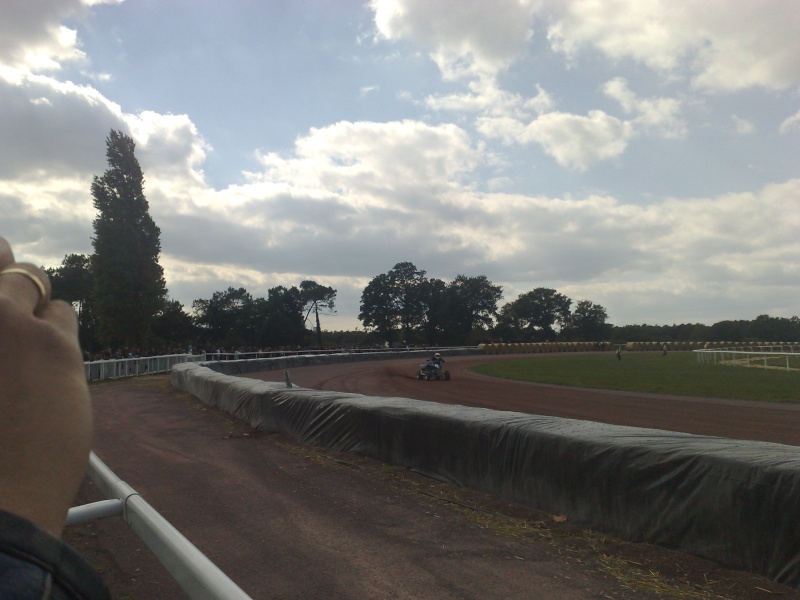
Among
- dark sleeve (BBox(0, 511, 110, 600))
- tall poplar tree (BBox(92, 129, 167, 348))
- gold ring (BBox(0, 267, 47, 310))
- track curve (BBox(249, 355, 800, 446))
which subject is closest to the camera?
dark sleeve (BBox(0, 511, 110, 600))

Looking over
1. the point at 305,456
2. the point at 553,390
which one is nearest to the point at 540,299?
the point at 553,390

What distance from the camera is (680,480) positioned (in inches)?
204

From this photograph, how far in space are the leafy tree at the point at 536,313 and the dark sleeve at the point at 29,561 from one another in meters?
130

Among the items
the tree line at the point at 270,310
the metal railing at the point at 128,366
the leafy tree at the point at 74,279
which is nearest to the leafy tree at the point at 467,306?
the tree line at the point at 270,310

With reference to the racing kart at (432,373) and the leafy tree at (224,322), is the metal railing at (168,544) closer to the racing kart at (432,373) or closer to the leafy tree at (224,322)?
the racing kart at (432,373)

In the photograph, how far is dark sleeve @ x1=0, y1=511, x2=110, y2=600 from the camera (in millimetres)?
808

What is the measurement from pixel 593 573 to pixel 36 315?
5.06m

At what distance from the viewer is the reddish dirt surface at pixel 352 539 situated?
184 inches

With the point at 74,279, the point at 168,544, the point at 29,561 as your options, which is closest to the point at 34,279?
the point at 29,561

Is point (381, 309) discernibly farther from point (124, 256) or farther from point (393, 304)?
point (124, 256)

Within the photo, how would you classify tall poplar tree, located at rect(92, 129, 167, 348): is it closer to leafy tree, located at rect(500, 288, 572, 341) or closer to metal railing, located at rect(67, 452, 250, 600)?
metal railing, located at rect(67, 452, 250, 600)

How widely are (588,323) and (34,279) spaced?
146m

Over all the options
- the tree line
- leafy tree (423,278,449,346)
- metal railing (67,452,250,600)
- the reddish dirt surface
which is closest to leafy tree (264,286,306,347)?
the tree line

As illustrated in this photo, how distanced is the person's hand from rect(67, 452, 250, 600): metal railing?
44.9 inches
